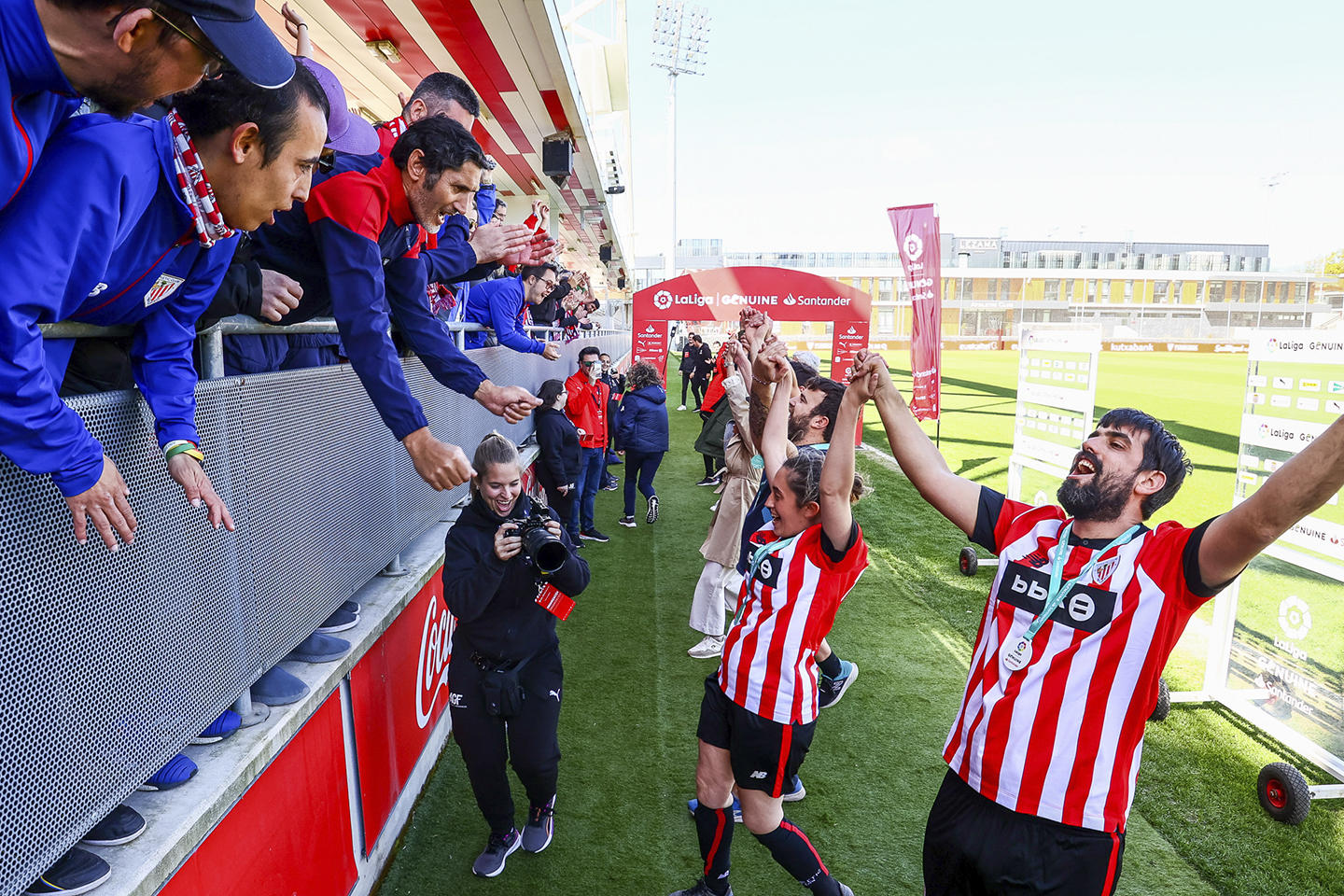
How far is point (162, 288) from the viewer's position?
5.50ft

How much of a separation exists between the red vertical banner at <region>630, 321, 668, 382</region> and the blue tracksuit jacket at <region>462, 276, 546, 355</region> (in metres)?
7.20

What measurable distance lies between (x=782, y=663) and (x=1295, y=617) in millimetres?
3724

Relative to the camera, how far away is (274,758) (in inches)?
89.0

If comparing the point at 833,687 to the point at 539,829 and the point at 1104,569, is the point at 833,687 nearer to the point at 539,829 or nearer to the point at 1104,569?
the point at 539,829

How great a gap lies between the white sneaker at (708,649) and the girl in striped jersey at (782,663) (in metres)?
2.54

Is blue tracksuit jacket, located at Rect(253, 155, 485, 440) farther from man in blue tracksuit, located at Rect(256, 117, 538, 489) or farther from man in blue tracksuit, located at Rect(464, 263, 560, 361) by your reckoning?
man in blue tracksuit, located at Rect(464, 263, 560, 361)

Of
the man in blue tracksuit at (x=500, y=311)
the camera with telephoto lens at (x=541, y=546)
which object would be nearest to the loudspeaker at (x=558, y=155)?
the man in blue tracksuit at (x=500, y=311)

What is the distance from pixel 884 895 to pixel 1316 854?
215 centimetres

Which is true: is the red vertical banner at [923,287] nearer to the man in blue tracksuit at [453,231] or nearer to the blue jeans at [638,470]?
the blue jeans at [638,470]

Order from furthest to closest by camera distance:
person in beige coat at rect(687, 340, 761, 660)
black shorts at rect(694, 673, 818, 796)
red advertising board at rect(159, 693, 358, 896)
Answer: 1. person in beige coat at rect(687, 340, 761, 660)
2. black shorts at rect(694, 673, 818, 796)
3. red advertising board at rect(159, 693, 358, 896)

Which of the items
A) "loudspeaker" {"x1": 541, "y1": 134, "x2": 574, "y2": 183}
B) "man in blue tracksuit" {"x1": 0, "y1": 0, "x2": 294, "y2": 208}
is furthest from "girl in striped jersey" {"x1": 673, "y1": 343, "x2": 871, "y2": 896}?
"loudspeaker" {"x1": 541, "y1": 134, "x2": 574, "y2": 183}

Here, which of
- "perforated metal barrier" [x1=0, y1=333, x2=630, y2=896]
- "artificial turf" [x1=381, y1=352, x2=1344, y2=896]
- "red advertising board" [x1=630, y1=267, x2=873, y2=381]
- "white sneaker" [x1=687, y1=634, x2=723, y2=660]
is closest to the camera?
"perforated metal barrier" [x1=0, y1=333, x2=630, y2=896]

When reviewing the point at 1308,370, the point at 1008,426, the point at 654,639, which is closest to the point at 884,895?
the point at 654,639

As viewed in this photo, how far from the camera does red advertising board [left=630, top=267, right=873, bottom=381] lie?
44.8 feet
